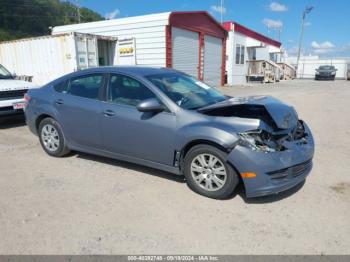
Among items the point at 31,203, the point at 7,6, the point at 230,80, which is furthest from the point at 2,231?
the point at 7,6

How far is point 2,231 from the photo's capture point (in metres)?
3.07

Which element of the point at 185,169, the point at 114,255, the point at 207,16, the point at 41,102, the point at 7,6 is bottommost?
the point at 114,255

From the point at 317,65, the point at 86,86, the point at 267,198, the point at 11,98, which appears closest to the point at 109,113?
the point at 86,86

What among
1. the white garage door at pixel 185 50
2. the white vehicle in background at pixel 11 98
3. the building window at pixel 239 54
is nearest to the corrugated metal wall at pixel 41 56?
the white garage door at pixel 185 50

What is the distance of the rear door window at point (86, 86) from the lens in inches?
179

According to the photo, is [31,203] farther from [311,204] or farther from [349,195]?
[349,195]

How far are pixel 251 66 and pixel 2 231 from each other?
2793 cm

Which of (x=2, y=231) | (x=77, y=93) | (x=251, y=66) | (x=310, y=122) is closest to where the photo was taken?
(x=2, y=231)

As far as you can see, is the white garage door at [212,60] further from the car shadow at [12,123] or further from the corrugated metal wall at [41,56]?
the car shadow at [12,123]

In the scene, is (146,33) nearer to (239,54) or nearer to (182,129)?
(182,129)

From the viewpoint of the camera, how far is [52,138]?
522 cm

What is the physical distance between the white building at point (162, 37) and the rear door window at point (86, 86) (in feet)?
32.3

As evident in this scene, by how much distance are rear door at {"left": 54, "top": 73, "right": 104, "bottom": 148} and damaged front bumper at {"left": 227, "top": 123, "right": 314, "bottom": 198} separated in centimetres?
222

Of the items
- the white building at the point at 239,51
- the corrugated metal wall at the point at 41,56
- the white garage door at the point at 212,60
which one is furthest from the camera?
the white building at the point at 239,51
